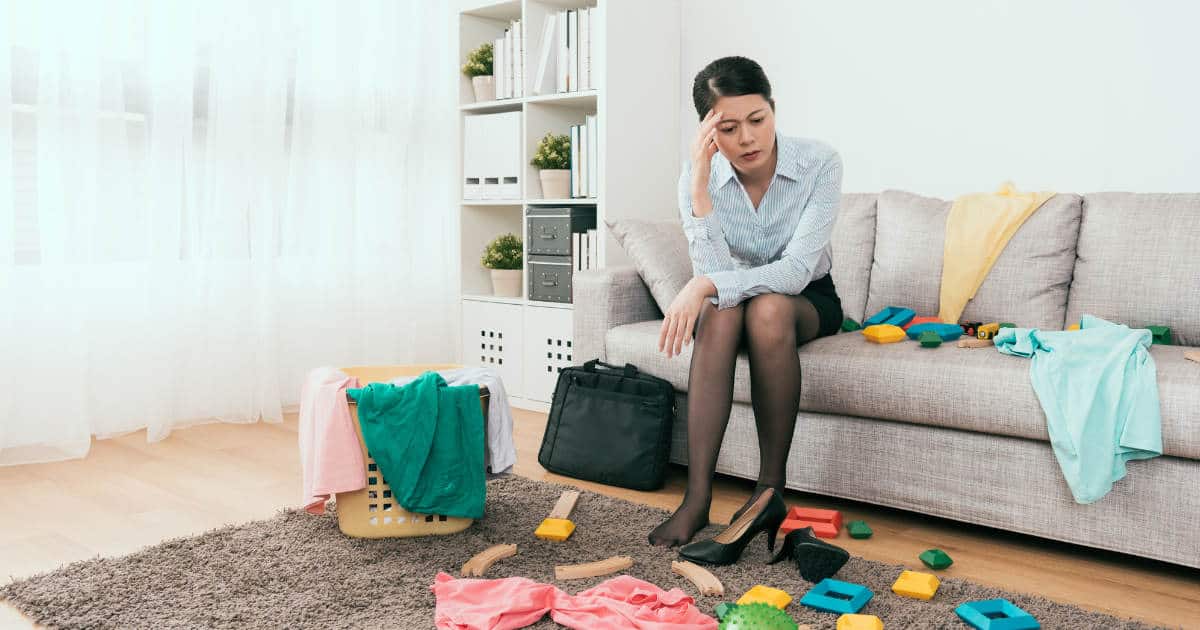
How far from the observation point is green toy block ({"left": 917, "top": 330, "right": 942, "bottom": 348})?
7.73 feet

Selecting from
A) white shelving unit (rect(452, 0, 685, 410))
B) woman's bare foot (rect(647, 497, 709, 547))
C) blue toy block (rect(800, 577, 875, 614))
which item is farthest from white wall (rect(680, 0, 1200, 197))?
blue toy block (rect(800, 577, 875, 614))

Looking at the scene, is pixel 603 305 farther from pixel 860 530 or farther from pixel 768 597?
pixel 768 597

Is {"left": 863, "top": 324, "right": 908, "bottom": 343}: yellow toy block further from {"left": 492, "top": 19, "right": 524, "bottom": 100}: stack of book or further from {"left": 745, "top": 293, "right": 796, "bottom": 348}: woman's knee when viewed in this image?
{"left": 492, "top": 19, "right": 524, "bottom": 100}: stack of book

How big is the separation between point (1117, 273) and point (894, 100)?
102 centimetres

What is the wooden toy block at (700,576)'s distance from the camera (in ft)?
6.08

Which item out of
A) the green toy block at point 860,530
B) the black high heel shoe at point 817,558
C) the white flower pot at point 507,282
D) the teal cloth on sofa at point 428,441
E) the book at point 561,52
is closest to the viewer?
the black high heel shoe at point 817,558

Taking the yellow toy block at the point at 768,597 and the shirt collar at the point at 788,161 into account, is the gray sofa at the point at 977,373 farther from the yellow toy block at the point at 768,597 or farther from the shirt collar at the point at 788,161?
the yellow toy block at the point at 768,597

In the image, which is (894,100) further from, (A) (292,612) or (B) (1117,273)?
(A) (292,612)

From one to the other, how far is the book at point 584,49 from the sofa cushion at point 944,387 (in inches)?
56.2

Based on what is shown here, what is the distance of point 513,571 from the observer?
197 cm

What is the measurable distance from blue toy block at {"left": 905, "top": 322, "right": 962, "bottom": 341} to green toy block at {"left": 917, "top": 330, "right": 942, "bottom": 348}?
14 centimetres

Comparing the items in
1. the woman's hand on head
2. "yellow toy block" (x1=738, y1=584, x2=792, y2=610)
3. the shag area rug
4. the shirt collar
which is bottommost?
the shag area rug

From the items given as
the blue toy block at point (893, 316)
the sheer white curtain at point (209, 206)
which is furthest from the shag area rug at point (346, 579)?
the sheer white curtain at point (209, 206)

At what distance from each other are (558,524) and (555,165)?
1.74 meters
